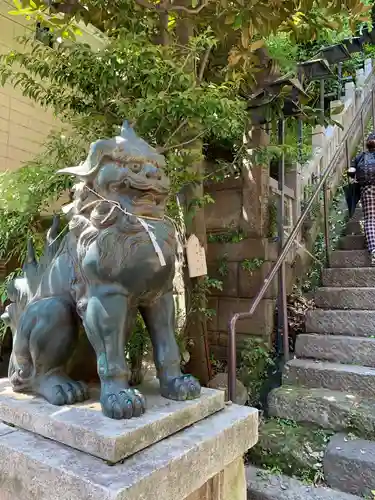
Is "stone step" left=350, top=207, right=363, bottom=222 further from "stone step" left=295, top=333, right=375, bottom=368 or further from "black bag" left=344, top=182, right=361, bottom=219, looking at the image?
"stone step" left=295, top=333, right=375, bottom=368

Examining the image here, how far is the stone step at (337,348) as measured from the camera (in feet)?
10.7

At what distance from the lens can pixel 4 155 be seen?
15.7ft

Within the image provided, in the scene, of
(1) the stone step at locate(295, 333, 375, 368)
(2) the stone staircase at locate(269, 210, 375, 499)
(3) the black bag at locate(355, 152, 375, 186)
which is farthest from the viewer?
(3) the black bag at locate(355, 152, 375, 186)

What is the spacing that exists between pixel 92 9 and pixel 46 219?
66.9 inches

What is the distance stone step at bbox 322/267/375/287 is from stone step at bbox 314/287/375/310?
0.74 ft

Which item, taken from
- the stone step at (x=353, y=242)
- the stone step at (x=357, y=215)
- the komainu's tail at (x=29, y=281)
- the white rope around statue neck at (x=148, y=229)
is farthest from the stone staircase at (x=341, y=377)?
the komainu's tail at (x=29, y=281)

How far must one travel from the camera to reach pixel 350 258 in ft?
14.8

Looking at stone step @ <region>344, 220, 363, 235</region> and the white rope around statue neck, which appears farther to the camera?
stone step @ <region>344, 220, 363, 235</region>

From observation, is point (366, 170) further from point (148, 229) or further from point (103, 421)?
point (103, 421)

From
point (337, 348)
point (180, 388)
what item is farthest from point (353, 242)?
point (180, 388)

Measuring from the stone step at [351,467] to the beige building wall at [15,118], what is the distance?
169 inches

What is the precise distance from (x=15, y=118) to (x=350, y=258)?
4.30 metres

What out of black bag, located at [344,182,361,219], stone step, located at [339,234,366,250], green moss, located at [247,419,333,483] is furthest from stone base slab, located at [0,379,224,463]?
black bag, located at [344,182,361,219]

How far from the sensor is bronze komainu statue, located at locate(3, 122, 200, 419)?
4.66 feet
